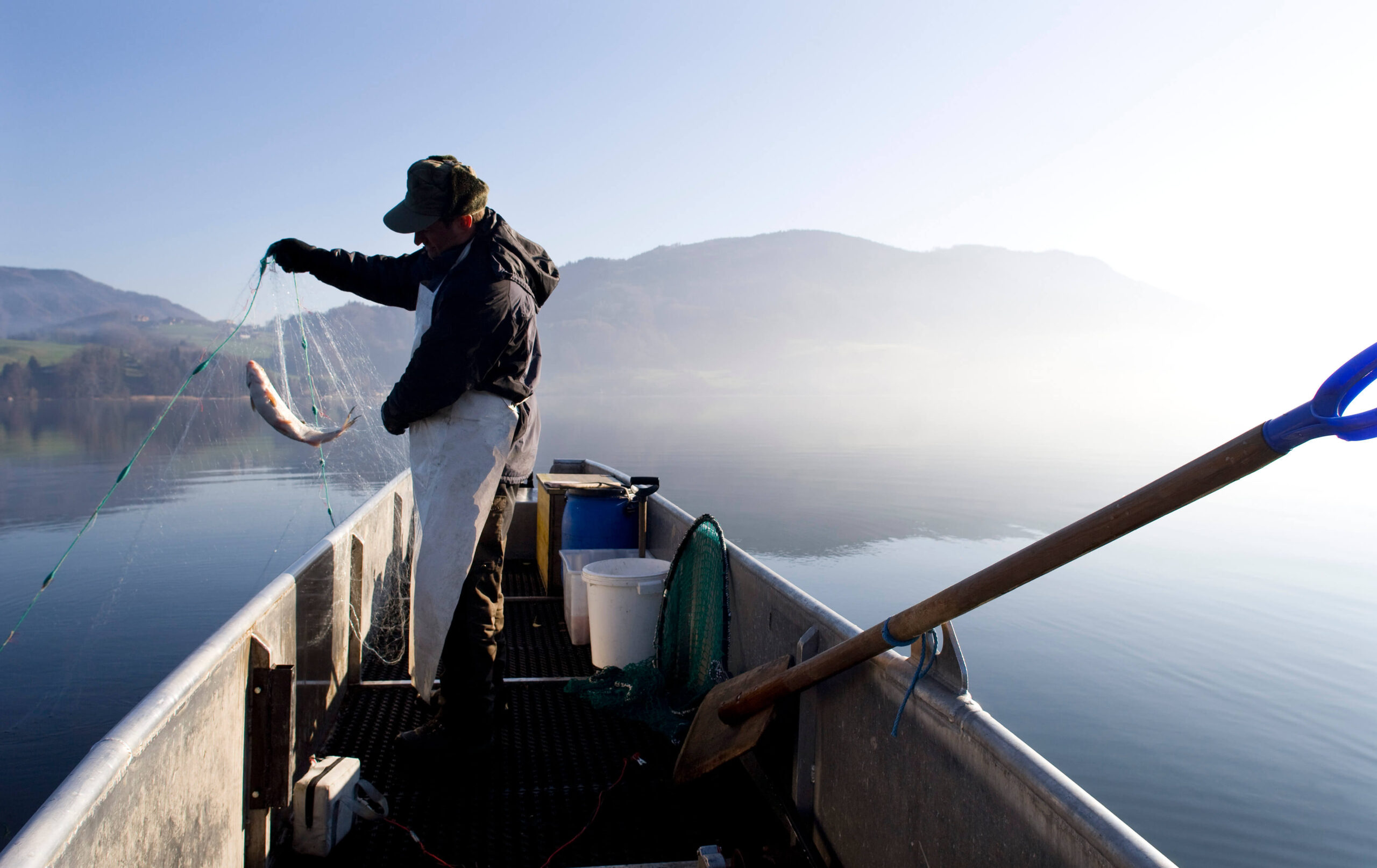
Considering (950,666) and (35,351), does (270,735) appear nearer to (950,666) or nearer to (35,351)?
(950,666)

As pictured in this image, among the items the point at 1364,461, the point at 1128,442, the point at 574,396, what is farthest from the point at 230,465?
the point at 574,396

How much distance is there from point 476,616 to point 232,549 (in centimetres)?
823

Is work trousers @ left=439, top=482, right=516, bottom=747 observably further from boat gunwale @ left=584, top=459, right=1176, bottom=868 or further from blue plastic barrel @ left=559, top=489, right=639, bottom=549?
blue plastic barrel @ left=559, top=489, right=639, bottom=549

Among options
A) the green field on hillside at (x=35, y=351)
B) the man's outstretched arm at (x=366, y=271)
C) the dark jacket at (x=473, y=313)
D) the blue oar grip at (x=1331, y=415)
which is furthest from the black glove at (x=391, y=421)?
the green field on hillside at (x=35, y=351)

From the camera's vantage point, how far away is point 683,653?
3.62 meters

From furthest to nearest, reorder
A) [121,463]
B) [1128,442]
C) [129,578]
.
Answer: [1128,442] < [121,463] < [129,578]

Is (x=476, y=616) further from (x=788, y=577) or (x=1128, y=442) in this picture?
(x=1128, y=442)

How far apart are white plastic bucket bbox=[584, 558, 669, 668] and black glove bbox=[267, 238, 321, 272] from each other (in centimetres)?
184

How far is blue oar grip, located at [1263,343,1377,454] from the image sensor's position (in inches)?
43.6

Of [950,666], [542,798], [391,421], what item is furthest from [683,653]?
[950,666]

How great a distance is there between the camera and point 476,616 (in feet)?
9.36

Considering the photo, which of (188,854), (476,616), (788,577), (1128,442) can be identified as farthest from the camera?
(1128,442)

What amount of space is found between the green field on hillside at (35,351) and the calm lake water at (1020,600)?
76.0m

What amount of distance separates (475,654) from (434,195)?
5.15ft
